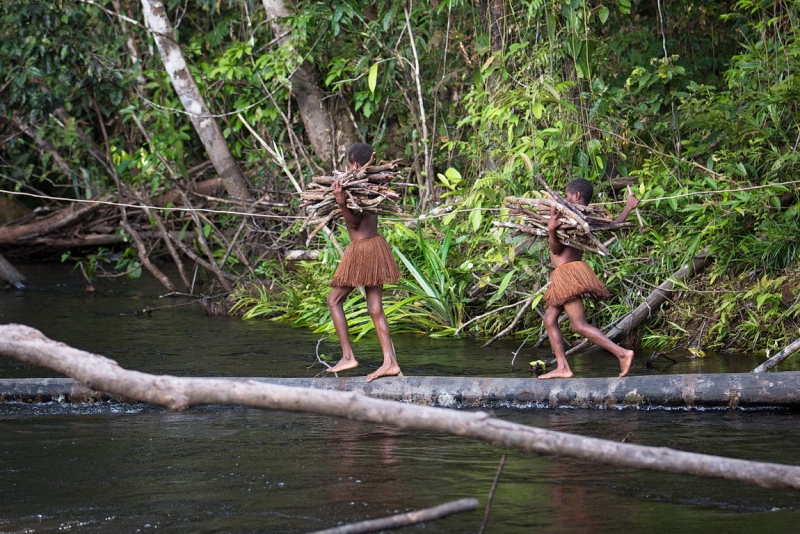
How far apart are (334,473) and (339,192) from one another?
7.04 feet

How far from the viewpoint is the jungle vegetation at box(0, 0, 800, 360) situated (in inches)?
325

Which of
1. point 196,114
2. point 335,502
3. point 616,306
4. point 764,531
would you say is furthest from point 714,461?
point 196,114

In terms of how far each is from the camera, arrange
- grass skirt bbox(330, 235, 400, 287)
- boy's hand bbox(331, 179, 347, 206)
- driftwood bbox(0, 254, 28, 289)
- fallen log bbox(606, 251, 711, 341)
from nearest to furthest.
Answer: boy's hand bbox(331, 179, 347, 206) → grass skirt bbox(330, 235, 400, 287) → fallen log bbox(606, 251, 711, 341) → driftwood bbox(0, 254, 28, 289)

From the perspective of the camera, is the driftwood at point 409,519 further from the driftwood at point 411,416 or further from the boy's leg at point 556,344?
the boy's leg at point 556,344

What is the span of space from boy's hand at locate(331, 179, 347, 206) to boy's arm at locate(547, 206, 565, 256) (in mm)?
1375

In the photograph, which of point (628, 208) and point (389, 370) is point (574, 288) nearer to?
point (628, 208)

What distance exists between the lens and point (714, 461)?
3.17m

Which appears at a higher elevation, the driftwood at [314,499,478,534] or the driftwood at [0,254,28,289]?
the driftwood at [0,254,28,289]

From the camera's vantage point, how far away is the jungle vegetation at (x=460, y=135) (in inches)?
325

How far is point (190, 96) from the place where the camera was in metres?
11.4

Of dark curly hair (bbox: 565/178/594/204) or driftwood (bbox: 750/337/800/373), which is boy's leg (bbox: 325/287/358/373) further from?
driftwood (bbox: 750/337/800/373)

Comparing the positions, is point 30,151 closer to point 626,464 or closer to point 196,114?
point 196,114

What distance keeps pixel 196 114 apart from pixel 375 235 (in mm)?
5628

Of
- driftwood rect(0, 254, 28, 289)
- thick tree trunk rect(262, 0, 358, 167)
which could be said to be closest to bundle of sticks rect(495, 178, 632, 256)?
thick tree trunk rect(262, 0, 358, 167)
